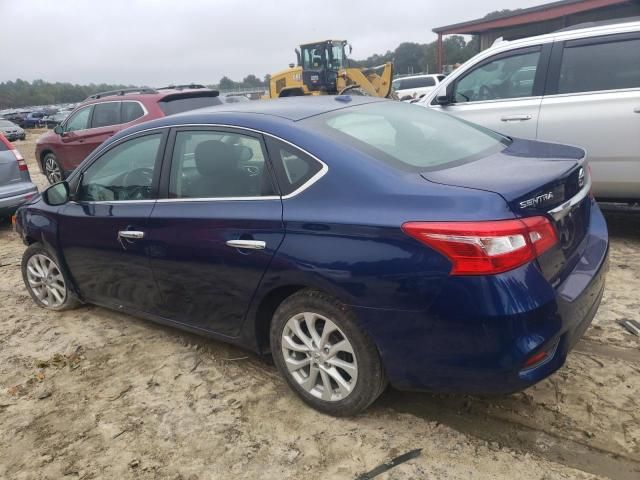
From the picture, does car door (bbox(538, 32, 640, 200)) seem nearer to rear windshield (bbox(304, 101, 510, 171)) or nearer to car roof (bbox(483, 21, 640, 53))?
car roof (bbox(483, 21, 640, 53))

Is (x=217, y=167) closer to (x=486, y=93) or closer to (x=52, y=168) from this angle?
(x=486, y=93)

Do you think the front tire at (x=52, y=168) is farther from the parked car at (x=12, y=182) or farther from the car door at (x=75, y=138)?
the parked car at (x=12, y=182)

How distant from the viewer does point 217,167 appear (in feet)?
10.5

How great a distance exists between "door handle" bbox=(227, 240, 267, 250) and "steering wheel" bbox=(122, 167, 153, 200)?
0.88 meters

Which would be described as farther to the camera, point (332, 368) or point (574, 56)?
point (574, 56)

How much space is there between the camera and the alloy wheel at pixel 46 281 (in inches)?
176

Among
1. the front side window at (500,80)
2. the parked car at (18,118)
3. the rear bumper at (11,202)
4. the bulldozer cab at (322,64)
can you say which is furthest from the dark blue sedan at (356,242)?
the parked car at (18,118)

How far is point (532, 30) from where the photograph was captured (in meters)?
25.5

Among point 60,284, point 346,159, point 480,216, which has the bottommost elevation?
point 60,284

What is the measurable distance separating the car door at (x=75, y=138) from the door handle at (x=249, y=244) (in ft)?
25.8

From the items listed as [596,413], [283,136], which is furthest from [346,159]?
[596,413]

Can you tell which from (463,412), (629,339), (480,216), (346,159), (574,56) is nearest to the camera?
(480,216)

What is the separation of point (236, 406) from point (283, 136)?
1483 millimetres

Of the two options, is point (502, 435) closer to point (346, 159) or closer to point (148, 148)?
point (346, 159)
